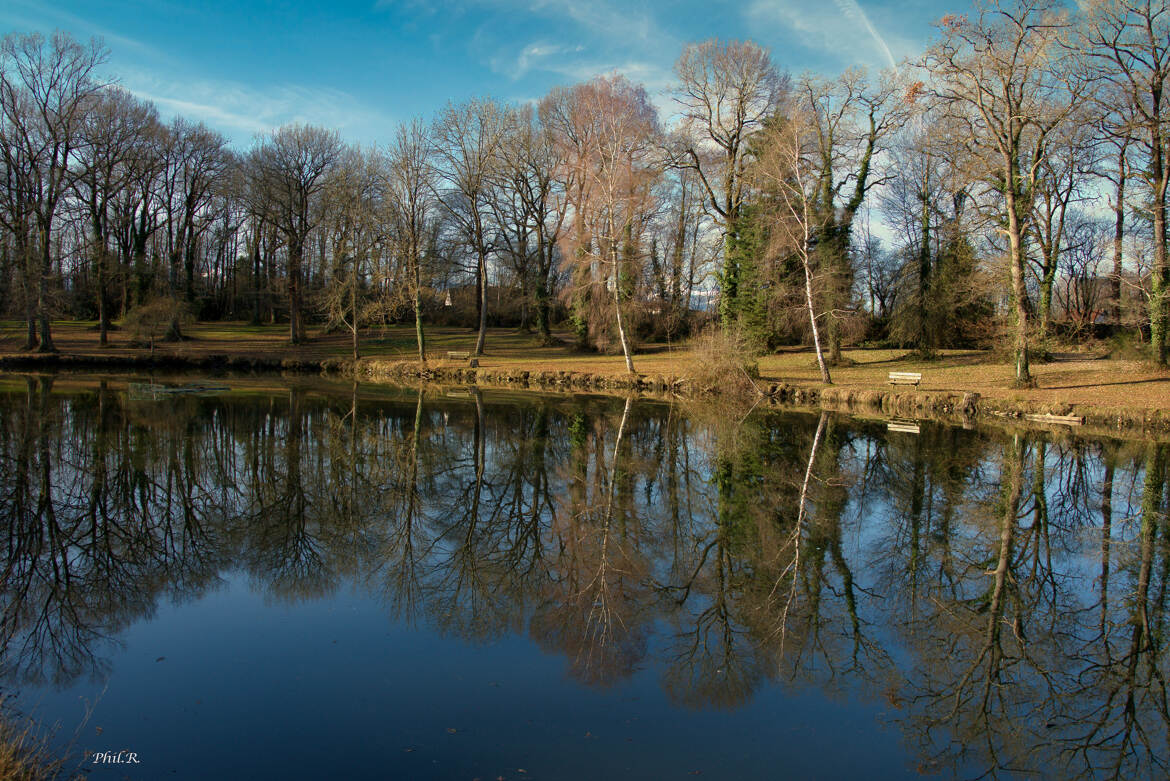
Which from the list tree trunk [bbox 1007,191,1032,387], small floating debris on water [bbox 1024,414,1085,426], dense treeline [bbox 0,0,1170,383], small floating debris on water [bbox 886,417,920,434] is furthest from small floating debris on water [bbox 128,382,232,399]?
tree trunk [bbox 1007,191,1032,387]

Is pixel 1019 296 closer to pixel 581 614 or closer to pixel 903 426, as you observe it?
pixel 903 426

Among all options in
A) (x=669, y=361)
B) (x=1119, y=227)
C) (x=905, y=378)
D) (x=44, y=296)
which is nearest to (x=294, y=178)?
(x=44, y=296)

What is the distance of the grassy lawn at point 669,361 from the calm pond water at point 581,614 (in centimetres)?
793

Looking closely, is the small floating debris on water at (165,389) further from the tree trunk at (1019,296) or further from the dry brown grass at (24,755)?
the tree trunk at (1019,296)

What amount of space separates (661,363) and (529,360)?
20.8 ft

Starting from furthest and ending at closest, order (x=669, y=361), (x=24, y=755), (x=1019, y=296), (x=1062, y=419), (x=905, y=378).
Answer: (x=669, y=361) → (x=905, y=378) → (x=1019, y=296) → (x=1062, y=419) → (x=24, y=755)

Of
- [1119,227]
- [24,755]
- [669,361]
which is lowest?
[24,755]

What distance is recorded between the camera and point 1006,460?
14.3 m

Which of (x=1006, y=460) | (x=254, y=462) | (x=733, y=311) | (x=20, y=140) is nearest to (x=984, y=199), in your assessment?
(x=733, y=311)

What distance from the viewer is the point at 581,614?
6.83 meters

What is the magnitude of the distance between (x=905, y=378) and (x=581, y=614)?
18.9 metres

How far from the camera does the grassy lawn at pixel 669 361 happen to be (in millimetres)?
20984

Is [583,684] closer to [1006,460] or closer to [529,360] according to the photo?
[1006,460]

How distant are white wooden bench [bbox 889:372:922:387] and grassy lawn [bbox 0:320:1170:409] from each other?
1.46 ft
